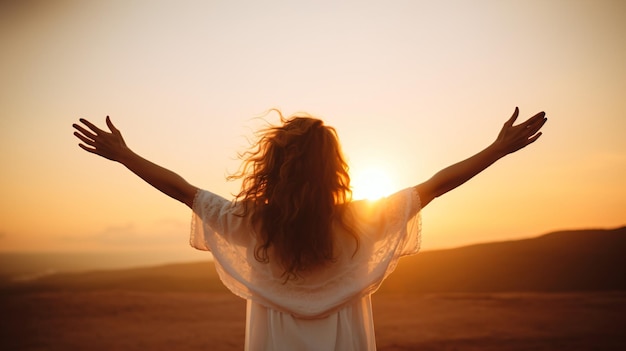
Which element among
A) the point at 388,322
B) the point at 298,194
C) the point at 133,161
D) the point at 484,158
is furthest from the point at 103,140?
the point at 388,322

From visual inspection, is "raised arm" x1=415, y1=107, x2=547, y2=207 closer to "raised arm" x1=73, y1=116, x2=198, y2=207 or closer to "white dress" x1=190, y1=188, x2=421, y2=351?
"white dress" x1=190, y1=188, x2=421, y2=351

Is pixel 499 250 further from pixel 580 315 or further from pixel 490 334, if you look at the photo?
pixel 490 334

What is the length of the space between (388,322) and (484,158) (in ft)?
35.4

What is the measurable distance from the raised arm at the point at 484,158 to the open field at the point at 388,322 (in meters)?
8.52

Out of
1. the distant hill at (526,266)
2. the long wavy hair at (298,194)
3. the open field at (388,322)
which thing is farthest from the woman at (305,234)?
the distant hill at (526,266)

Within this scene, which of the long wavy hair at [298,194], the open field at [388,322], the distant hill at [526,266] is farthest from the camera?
the distant hill at [526,266]

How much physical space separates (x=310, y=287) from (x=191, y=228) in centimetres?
64

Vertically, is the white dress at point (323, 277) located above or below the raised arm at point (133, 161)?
below

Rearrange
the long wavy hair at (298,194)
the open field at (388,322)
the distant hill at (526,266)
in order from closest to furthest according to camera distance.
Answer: the long wavy hair at (298,194) → the open field at (388,322) → the distant hill at (526,266)

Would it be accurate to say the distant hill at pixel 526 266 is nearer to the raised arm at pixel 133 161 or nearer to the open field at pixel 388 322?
the open field at pixel 388 322

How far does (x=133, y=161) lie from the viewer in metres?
2.65

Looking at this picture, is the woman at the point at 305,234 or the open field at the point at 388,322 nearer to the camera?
the woman at the point at 305,234

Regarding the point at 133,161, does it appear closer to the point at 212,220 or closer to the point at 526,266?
the point at 212,220

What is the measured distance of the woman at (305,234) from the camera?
7.95ft
